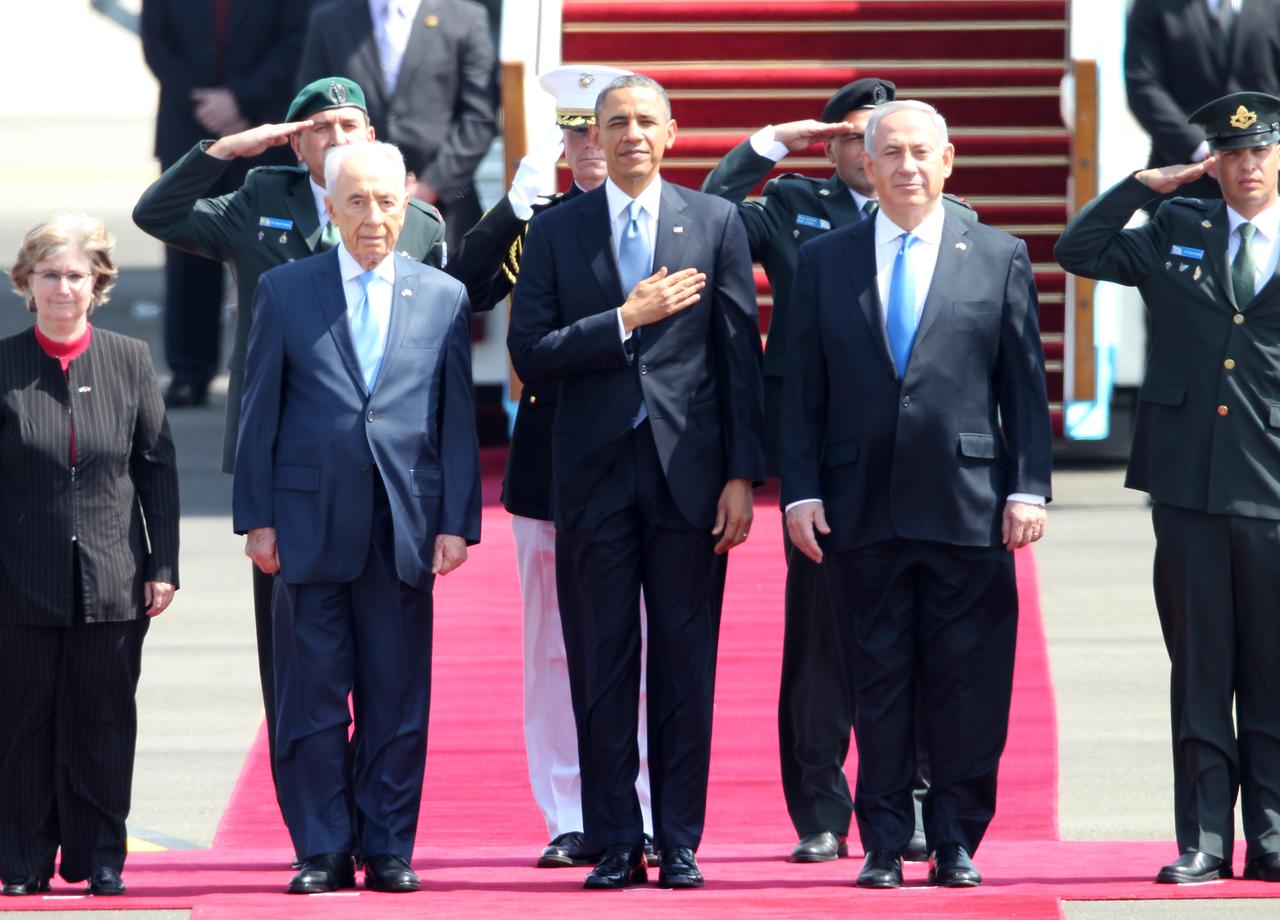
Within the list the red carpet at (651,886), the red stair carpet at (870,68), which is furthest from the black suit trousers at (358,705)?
the red stair carpet at (870,68)

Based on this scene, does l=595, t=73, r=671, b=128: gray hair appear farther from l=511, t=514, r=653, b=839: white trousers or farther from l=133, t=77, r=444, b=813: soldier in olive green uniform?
l=511, t=514, r=653, b=839: white trousers

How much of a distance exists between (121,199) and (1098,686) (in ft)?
56.8

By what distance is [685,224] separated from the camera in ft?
20.8

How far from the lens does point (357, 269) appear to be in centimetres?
637

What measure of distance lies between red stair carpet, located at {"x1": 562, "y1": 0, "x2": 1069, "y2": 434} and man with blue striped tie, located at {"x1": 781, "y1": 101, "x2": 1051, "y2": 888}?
5.24 metres

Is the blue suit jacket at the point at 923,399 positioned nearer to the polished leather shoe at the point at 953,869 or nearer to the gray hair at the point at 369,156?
the polished leather shoe at the point at 953,869

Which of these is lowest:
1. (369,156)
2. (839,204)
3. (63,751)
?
(63,751)

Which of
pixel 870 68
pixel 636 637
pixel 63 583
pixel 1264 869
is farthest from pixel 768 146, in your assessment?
pixel 870 68

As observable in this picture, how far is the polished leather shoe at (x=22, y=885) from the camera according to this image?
20.7 feet

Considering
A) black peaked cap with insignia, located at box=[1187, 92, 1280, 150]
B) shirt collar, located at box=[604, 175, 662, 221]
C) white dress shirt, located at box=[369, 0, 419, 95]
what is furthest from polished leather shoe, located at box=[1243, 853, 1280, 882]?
white dress shirt, located at box=[369, 0, 419, 95]

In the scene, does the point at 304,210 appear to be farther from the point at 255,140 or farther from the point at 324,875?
the point at 324,875

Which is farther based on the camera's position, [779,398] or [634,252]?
[779,398]

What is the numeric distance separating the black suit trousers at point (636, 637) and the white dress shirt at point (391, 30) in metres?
4.95

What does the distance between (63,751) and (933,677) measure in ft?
6.81
